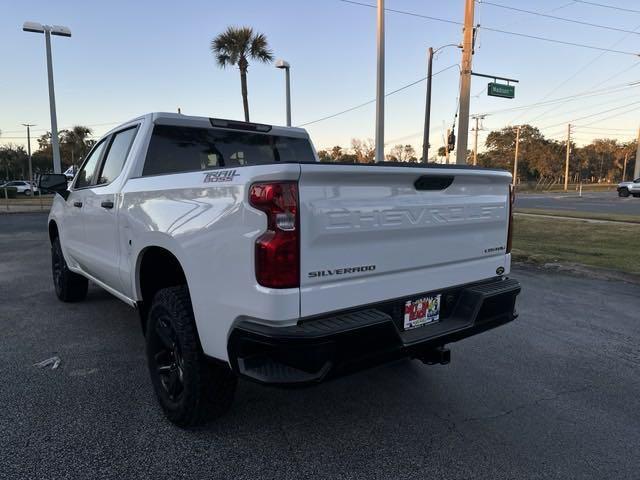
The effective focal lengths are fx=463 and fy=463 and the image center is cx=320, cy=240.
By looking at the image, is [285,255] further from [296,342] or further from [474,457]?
[474,457]

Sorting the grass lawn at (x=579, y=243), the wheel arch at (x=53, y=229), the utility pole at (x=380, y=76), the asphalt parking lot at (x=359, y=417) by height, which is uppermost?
the utility pole at (x=380, y=76)

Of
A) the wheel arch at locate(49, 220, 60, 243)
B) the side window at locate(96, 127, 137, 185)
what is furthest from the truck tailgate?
the wheel arch at locate(49, 220, 60, 243)

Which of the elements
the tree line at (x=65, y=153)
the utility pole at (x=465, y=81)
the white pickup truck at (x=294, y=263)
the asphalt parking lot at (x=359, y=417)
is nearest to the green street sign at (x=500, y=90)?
the utility pole at (x=465, y=81)

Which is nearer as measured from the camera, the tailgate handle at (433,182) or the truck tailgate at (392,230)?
the truck tailgate at (392,230)

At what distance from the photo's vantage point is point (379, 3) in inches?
486

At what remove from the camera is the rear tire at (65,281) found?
5.41 metres

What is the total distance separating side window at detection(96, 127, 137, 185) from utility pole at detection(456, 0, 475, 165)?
36.9 feet

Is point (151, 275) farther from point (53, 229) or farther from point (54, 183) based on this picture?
point (53, 229)

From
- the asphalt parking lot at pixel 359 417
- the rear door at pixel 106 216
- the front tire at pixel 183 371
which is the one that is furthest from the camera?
the rear door at pixel 106 216

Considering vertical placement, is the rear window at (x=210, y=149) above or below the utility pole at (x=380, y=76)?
below

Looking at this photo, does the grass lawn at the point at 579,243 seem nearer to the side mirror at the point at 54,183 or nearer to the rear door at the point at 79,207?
the rear door at the point at 79,207

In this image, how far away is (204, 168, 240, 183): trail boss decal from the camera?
225 centimetres

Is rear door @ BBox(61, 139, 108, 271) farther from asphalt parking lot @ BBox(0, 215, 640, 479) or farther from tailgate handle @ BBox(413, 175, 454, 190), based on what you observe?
tailgate handle @ BBox(413, 175, 454, 190)

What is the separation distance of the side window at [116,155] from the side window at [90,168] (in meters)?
0.25
